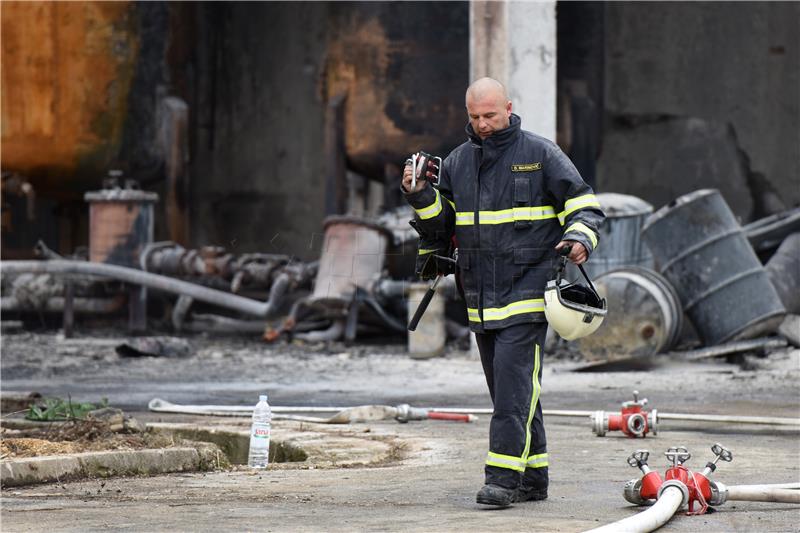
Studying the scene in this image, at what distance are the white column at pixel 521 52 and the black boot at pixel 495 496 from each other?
291 inches

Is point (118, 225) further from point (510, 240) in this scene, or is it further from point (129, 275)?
point (510, 240)

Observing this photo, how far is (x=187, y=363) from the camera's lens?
39.8 ft

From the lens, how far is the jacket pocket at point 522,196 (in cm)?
507

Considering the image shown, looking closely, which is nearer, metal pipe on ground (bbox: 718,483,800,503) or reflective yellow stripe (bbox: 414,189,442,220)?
metal pipe on ground (bbox: 718,483,800,503)

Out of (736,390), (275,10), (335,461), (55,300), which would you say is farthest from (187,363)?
(275,10)

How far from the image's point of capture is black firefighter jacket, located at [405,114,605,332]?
5055 mm

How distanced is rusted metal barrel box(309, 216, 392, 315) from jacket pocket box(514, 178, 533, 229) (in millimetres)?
7811

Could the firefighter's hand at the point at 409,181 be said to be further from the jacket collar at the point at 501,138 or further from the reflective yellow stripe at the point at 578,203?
the reflective yellow stripe at the point at 578,203

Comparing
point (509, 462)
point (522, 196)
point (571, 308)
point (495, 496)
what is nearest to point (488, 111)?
point (522, 196)

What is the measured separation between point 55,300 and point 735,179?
7529 millimetres

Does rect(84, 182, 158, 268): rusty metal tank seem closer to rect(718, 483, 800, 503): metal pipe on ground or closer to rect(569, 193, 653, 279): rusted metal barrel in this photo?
rect(569, 193, 653, 279): rusted metal barrel

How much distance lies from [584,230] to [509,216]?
0.96 ft

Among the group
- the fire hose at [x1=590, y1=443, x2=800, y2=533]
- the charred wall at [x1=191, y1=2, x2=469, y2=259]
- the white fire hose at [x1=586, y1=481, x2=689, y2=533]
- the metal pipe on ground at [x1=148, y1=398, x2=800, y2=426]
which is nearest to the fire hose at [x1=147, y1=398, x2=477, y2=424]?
the metal pipe on ground at [x1=148, y1=398, x2=800, y2=426]

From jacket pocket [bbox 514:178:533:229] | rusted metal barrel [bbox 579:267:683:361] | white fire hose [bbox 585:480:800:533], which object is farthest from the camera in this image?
rusted metal barrel [bbox 579:267:683:361]
